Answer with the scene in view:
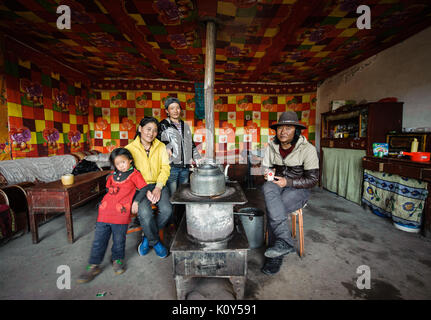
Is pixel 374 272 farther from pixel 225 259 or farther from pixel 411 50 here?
pixel 411 50

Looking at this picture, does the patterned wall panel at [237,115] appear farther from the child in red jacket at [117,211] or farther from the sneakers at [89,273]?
the sneakers at [89,273]

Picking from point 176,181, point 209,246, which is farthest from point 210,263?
point 176,181

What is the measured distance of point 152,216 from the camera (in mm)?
1996

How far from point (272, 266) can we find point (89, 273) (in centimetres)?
176

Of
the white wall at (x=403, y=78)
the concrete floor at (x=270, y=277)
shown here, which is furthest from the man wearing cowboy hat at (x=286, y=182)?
the white wall at (x=403, y=78)

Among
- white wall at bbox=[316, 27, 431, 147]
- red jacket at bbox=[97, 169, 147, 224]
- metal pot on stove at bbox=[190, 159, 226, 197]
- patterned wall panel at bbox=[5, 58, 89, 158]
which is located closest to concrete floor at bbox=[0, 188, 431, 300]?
red jacket at bbox=[97, 169, 147, 224]

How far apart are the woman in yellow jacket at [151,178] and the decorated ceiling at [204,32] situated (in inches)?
69.4

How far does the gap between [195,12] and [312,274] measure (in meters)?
3.48

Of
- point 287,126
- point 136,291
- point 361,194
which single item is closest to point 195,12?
point 287,126

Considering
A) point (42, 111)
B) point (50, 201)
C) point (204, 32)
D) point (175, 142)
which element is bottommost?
point (50, 201)

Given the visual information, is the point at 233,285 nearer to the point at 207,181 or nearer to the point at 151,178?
the point at 207,181

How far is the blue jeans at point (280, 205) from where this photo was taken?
73.6 inches

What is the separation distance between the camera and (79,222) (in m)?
2.88

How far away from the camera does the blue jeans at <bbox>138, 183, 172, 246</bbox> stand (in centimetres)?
195
